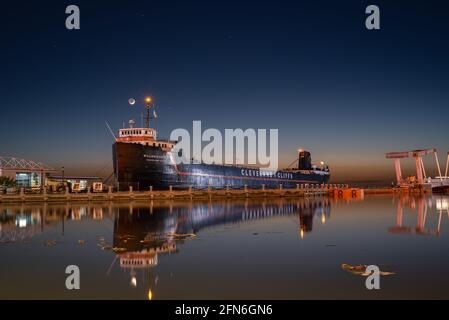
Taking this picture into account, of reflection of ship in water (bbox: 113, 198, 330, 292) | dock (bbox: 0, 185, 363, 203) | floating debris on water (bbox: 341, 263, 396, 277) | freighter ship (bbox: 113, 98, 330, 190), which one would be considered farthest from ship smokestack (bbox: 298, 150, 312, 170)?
floating debris on water (bbox: 341, 263, 396, 277)

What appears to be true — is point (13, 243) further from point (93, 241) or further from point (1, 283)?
point (1, 283)

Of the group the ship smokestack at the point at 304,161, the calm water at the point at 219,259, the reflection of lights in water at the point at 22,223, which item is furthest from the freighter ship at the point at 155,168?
the ship smokestack at the point at 304,161

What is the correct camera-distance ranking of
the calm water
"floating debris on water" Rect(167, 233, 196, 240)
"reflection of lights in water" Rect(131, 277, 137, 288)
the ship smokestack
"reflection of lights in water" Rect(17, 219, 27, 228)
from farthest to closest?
the ship smokestack, "reflection of lights in water" Rect(17, 219, 27, 228), "floating debris on water" Rect(167, 233, 196, 240), "reflection of lights in water" Rect(131, 277, 137, 288), the calm water

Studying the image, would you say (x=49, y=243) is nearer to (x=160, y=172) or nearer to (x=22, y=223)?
(x=22, y=223)

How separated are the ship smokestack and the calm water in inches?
3111

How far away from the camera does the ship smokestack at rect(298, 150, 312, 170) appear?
104438 millimetres

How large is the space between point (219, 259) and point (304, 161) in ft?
304

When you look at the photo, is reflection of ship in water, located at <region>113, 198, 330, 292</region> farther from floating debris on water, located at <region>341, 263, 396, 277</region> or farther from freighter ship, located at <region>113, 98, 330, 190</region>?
freighter ship, located at <region>113, 98, 330, 190</region>

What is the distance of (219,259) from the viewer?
14578 mm

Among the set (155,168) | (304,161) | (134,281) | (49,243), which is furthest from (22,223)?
(304,161)

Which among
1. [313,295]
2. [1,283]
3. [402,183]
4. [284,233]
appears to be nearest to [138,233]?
[284,233]

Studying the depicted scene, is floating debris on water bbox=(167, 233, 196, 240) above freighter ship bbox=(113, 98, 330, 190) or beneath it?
beneath

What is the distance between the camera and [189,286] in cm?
1102
